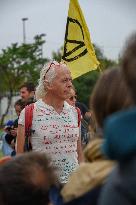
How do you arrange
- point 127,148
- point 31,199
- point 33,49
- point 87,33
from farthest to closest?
point 33,49 < point 87,33 < point 31,199 < point 127,148

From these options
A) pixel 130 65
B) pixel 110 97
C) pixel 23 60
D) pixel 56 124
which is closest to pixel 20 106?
pixel 56 124

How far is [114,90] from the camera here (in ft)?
5.93

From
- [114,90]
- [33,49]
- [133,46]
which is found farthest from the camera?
[33,49]

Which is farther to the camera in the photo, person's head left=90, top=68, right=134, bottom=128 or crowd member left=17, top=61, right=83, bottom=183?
crowd member left=17, top=61, right=83, bottom=183

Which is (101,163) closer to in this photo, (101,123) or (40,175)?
(101,123)

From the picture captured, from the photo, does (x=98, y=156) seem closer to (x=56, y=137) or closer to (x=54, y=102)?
(x=56, y=137)

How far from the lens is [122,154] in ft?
4.75

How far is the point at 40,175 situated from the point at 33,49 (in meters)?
31.4

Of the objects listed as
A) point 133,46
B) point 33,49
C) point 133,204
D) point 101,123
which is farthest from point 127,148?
point 33,49

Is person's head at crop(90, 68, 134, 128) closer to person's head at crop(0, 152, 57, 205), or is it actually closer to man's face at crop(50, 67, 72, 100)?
person's head at crop(0, 152, 57, 205)

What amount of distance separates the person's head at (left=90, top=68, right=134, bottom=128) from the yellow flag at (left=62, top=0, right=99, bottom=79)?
430cm

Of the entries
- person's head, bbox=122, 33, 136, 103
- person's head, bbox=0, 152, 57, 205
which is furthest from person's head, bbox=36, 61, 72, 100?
person's head, bbox=122, 33, 136, 103

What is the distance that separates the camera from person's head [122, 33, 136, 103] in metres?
1.51

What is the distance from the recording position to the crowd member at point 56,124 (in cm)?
432
